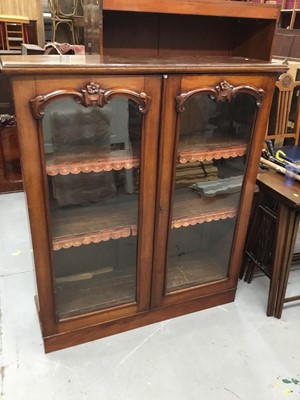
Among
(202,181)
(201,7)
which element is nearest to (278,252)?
(202,181)

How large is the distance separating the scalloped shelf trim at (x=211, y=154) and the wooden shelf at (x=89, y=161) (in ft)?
0.74

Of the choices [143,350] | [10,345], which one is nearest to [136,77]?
[143,350]

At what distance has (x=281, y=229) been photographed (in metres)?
1.79

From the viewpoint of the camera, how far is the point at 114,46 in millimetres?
1706

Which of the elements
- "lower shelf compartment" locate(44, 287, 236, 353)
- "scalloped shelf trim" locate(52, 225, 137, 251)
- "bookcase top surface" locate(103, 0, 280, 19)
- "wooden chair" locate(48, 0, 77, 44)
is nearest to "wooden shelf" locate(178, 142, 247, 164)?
"scalloped shelf trim" locate(52, 225, 137, 251)

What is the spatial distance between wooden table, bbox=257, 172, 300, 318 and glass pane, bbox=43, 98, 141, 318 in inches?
28.3

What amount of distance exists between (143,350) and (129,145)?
1004 mm

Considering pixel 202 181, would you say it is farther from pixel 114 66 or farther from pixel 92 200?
pixel 114 66

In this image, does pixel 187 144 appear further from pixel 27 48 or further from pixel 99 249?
pixel 27 48

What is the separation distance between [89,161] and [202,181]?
0.67m

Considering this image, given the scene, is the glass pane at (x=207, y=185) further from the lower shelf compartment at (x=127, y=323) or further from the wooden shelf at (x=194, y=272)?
the lower shelf compartment at (x=127, y=323)

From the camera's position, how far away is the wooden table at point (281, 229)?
173 centimetres

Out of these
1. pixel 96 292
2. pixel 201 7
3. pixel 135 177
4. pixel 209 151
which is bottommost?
pixel 96 292

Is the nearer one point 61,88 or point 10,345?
point 61,88
